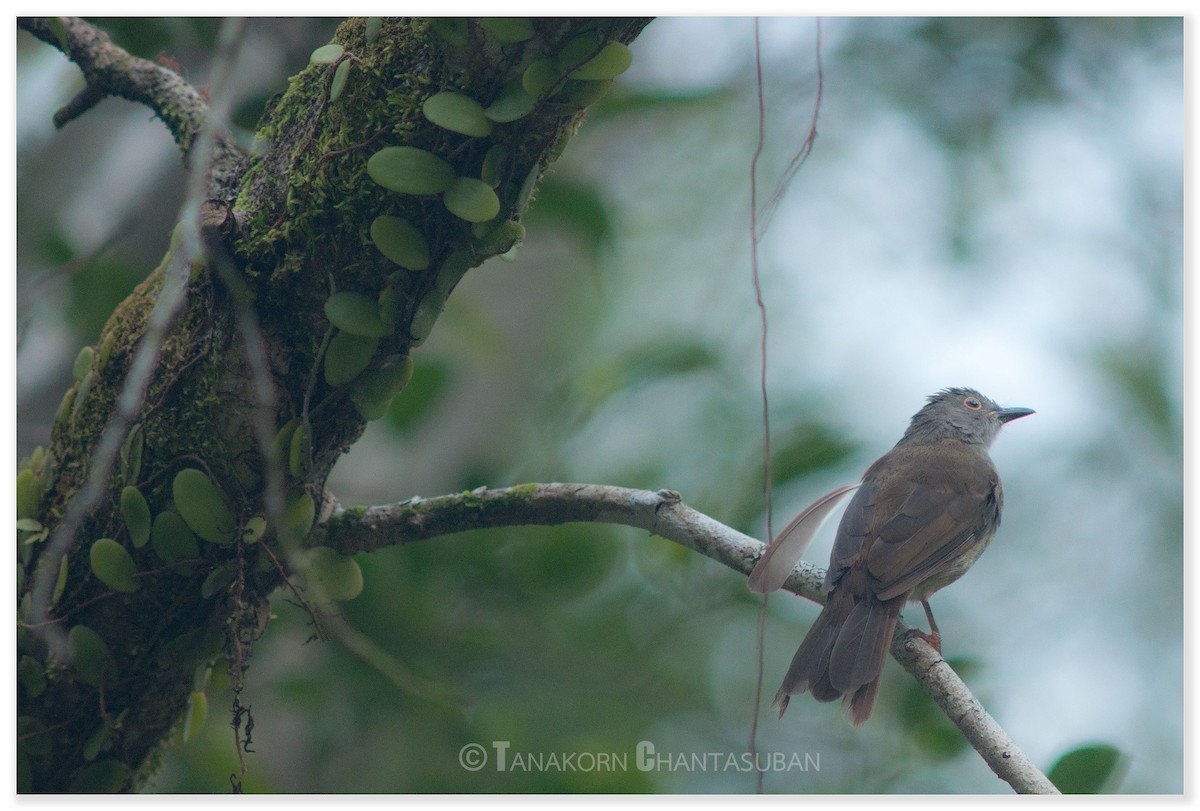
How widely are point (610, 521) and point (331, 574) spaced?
598mm

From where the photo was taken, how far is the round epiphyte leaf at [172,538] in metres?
1.83

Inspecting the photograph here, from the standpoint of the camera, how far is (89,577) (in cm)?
192

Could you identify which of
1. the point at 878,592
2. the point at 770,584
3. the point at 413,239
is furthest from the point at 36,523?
the point at 878,592

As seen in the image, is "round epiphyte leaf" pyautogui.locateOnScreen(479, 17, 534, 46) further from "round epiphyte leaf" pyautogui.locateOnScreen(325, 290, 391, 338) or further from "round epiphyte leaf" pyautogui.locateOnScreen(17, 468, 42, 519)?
"round epiphyte leaf" pyautogui.locateOnScreen(17, 468, 42, 519)

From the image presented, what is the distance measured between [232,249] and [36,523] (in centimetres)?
76

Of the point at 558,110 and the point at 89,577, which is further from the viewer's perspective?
the point at 89,577

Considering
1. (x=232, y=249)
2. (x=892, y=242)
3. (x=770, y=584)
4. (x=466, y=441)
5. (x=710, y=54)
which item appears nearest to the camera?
(x=232, y=249)

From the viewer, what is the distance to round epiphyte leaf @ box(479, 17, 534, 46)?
1.50 m

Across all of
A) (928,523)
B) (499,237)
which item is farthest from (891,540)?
(499,237)

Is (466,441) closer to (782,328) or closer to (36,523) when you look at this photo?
(782,328)

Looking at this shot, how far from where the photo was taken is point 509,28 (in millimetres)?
1504

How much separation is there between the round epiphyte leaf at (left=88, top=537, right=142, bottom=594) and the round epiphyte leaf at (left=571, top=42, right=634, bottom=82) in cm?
121

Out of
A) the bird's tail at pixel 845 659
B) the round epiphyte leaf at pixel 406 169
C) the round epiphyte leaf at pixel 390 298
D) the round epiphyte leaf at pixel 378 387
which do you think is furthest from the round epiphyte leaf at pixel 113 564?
the bird's tail at pixel 845 659

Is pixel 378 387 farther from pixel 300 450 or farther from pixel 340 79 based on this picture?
pixel 340 79
